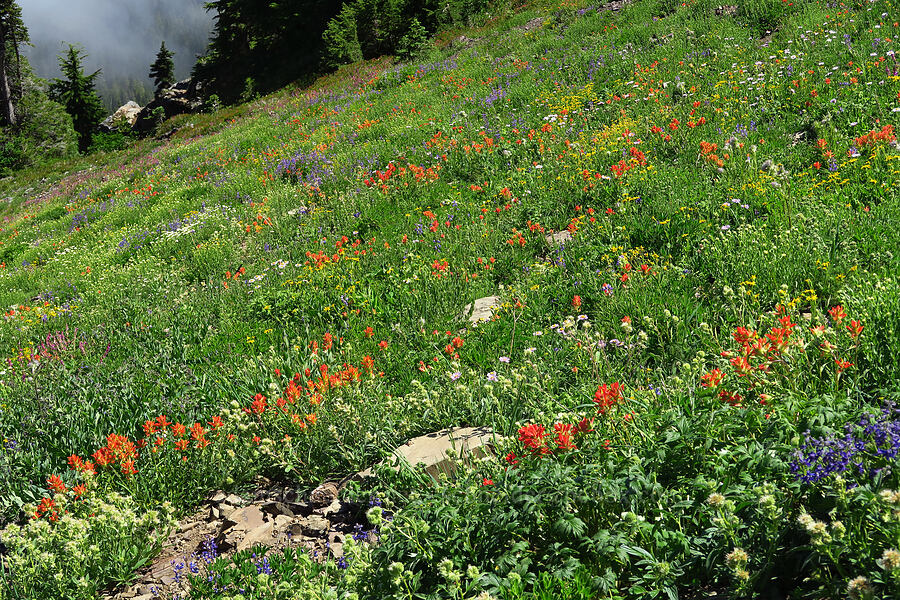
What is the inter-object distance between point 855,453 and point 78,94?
71855mm

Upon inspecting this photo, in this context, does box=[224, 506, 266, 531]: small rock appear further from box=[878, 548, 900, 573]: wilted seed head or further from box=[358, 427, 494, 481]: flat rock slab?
box=[878, 548, 900, 573]: wilted seed head

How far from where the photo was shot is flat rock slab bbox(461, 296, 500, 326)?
5.57 meters

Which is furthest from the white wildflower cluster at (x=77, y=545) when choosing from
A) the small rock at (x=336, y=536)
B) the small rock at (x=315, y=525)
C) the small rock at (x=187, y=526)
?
the small rock at (x=336, y=536)

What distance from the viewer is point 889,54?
23.9ft

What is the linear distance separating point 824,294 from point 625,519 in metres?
2.98

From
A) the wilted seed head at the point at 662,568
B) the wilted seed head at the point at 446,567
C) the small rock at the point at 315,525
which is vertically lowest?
the small rock at the point at 315,525

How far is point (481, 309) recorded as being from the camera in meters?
5.86

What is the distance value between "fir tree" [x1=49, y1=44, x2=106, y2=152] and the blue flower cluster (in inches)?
2676

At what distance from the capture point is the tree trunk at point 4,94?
42.7 m

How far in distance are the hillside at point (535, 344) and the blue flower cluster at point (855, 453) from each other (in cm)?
1

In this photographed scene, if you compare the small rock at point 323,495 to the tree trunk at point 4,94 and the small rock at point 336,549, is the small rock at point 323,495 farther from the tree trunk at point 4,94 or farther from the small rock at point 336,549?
the tree trunk at point 4,94

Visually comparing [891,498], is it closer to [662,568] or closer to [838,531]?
[838,531]

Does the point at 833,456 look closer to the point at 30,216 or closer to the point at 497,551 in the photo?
the point at 497,551

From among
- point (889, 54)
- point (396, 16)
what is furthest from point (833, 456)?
point (396, 16)
